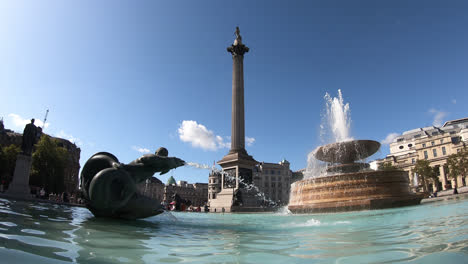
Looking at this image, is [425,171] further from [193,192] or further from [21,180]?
[193,192]

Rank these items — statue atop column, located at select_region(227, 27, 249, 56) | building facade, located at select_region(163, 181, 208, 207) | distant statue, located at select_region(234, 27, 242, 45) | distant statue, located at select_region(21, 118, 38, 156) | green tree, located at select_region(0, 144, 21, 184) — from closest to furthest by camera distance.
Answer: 1. distant statue, located at select_region(21, 118, 38, 156)
2. statue atop column, located at select_region(227, 27, 249, 56)
3. distant statue, located at select_region(234, 27, 242, 45)
4. green tree, located at select_region(0, 144, 21, 184)
5. building facade, located at select_region(163, 181, 208, 207)

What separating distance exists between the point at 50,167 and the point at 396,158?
72078 millimetres

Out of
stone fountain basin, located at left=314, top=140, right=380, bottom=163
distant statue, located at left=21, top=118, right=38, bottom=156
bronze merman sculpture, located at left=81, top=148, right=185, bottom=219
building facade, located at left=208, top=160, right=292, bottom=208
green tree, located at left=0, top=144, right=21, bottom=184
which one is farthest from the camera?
building facade, located at left=208, top=160, right=292, bottom=208

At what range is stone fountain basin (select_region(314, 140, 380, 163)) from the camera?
598 inches

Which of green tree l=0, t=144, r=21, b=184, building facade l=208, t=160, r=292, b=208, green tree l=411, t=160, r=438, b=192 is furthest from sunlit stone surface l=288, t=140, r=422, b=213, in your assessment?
building facade l=208, t=160, r=292, b=208

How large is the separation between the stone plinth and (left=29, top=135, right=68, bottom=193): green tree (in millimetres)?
24952

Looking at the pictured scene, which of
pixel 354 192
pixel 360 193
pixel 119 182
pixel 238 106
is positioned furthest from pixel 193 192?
pixel 119 182

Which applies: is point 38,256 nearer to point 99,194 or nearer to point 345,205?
point 99,194

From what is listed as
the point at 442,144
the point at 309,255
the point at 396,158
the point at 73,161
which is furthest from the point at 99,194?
the point at 73,161

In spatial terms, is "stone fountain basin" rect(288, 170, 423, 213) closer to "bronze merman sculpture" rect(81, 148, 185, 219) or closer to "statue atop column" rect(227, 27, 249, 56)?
"bronze merman sculpture" rect(81, 148, 185, 219)

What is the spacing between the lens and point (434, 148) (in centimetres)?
5656

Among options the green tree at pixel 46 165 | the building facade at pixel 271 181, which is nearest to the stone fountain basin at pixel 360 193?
the green tree at pixel 46 165

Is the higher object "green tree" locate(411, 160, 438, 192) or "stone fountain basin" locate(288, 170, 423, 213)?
"green tree" locate(411, 160, 438, 192)

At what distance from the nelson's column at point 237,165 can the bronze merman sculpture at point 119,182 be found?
1870 cm
